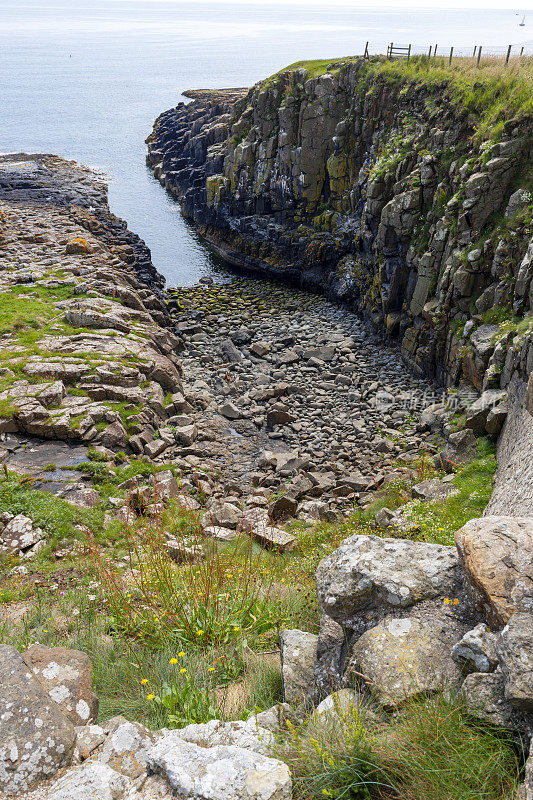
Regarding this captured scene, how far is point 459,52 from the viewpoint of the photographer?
36.0 m

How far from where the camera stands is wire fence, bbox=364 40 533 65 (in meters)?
29.1

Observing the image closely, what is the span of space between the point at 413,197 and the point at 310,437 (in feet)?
47.0

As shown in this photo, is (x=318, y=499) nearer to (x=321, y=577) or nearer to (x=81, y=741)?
(x=321, y=577)

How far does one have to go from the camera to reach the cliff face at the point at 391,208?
2061 centimetres

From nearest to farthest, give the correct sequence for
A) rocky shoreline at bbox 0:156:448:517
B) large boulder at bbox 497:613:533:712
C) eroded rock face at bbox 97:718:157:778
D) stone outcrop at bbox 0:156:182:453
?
1. large boulder at bbox 497:613:533:712
2. eroded rock face at bbox 97:718:157:778
3. stone outcrop at bbox 0:156:182:453
4. rocky shoreline at bbox 0:156:448:517

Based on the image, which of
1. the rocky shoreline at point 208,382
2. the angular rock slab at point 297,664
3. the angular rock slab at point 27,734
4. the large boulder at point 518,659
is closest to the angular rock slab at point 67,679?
the angular rock slab at point 27,734

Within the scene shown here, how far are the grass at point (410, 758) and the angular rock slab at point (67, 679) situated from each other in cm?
214

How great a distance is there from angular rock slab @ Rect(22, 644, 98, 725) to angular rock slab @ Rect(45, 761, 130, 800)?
94 centimetres

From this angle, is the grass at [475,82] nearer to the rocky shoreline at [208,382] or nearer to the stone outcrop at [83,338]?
the rocky shoreline at [208,382]

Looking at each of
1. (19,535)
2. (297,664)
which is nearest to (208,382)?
(19,535)

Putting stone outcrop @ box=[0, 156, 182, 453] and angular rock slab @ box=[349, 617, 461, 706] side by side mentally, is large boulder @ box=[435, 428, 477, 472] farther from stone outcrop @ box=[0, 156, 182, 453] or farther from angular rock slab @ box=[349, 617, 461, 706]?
angular rock slab @ box=[349, 617, 461, 706]

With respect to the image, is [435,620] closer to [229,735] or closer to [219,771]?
[229,735]

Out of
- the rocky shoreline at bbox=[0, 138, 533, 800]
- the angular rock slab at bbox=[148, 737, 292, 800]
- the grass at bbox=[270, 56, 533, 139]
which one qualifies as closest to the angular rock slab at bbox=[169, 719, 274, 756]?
the rocky shoreline at bbox=[0, 138, 533, 800]

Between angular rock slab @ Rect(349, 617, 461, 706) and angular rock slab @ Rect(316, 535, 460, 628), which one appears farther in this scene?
angular rock slab @ Rect(316, 535, 460, 628)
